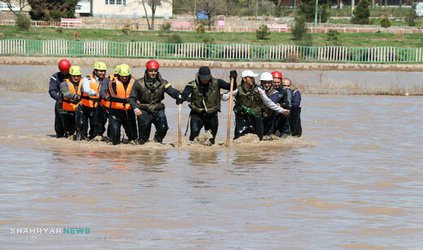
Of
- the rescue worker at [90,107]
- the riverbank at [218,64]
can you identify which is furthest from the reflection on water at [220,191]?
the riverbank at [218,64]

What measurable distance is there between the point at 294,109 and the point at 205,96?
226 cm

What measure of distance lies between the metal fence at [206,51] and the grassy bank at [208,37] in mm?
2486

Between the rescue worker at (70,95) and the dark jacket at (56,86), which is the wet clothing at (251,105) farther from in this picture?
the dark jacket at (56,86)

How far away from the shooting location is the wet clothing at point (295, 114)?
2105cm

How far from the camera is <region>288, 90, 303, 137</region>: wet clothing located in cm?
2105

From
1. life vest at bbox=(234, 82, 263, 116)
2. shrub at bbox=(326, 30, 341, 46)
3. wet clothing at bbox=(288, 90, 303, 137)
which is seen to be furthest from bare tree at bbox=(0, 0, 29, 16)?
life vest at bbox=(234, 82, 263, 116)

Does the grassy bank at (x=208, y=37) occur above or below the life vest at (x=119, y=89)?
below

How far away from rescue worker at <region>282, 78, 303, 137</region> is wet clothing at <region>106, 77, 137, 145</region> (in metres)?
2.97

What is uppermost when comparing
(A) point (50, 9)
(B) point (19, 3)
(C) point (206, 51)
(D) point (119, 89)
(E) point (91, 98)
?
(D) point (119, 89)

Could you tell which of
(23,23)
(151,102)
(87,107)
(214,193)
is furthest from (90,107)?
(23,23)

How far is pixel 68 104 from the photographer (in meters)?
20.6

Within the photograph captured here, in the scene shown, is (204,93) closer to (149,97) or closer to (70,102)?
(149,97)

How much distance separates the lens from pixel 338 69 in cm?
5988

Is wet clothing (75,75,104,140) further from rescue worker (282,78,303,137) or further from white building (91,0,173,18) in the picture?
white building (91,0,173,18)
